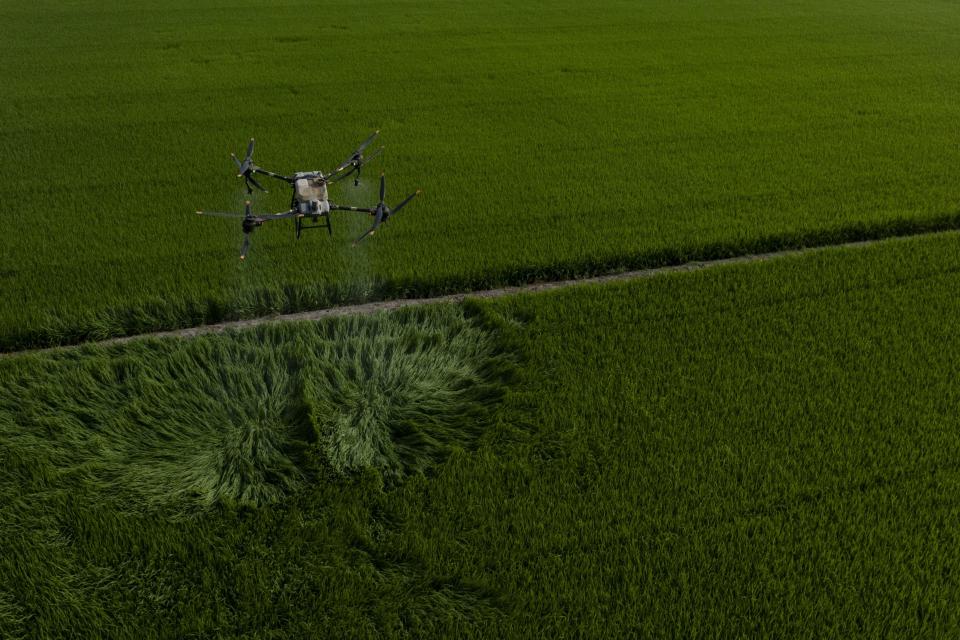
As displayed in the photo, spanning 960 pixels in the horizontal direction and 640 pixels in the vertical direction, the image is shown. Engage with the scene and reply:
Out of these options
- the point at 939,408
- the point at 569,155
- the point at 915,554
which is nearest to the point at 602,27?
the point at 569,155

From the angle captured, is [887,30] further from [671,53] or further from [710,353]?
[710,353]

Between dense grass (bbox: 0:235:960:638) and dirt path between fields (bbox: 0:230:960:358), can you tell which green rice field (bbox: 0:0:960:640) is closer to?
dense grass (bbox: 0:235:960:638)

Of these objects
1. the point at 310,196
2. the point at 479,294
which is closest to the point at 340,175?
the point at 479,294

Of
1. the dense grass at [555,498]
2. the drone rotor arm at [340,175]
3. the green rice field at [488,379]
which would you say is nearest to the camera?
the dense grass at [555,498]

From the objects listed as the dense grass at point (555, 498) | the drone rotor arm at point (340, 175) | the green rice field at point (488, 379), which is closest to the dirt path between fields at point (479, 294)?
the green rice field at point (488, 379)

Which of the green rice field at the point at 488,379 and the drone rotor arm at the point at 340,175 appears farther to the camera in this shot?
the drone rotor arm at the point at 340,175

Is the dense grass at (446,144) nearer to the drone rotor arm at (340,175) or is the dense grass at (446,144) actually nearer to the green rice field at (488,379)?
the green rice field at (488,379)
